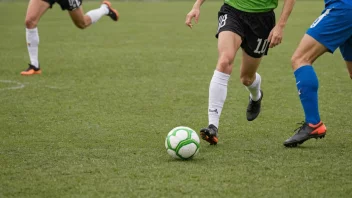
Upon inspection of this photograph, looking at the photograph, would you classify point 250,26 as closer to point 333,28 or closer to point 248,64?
point 248,64

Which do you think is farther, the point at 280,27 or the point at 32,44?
the point at 32,44

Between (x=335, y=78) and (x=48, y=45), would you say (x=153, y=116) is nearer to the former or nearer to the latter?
(x=335, y=78)

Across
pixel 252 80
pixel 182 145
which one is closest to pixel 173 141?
pixel 182 145

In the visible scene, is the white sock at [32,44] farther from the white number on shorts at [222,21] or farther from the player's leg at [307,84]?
the player's leg at [307,84]

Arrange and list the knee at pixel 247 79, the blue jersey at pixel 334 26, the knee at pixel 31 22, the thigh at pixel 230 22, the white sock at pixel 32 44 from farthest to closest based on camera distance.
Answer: the white sock at pixel 32 44 < the knee at pixel 31 22 < the knee at pixel 247 79 < the thigh at pixel 230 22 < the blue jersey at pixel 334 26

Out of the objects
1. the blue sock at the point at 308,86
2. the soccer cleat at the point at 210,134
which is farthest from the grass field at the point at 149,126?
the blue sock at the point at 308,86

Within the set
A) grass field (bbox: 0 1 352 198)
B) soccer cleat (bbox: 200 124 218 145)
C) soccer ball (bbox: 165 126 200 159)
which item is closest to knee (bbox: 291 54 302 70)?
grass field (bbox: 0 1 352 198)

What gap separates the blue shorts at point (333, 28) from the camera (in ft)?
21.0

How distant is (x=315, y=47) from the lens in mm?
6477

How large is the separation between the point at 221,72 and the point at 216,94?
222 millimetres

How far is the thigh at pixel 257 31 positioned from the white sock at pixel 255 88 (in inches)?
27.8

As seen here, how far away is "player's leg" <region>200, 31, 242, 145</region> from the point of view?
22.3 ft

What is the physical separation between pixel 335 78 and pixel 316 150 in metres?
4.91

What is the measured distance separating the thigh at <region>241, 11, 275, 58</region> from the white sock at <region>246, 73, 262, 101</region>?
0.70 metres
